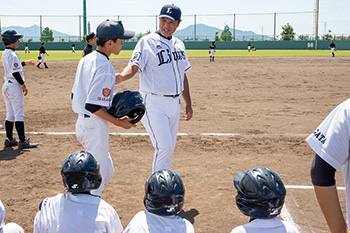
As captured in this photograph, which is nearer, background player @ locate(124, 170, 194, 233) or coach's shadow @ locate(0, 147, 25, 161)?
background player @ locate(124, 170, 194, 233)

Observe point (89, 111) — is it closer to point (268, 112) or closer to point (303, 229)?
point (303, 229)

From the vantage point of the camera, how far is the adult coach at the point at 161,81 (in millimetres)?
5012

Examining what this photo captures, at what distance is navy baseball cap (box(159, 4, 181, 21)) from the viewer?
5211 mm

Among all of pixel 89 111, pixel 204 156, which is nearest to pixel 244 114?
pixel 204 156

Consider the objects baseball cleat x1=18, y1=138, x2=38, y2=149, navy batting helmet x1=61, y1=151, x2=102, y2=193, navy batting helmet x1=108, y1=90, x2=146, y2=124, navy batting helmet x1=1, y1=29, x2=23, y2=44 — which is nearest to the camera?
navy batting helmet x1=61, y1=151, x2=102, y2=193

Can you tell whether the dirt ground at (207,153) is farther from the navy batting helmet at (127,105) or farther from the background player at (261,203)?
the background player at (261,203)

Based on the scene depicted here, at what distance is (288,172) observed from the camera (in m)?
6.47

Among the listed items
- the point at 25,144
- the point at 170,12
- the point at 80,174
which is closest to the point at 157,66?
the point at 170,12

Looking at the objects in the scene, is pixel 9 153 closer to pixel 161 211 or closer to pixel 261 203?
pixel 161 211

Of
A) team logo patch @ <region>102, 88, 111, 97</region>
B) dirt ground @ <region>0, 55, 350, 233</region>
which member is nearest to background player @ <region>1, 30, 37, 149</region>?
dirt ground @ <region>0, 55, 350, 233</region>

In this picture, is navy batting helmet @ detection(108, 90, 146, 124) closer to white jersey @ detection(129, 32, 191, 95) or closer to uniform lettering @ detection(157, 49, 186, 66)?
white jersey @ detection(129, 32, 191, 95)

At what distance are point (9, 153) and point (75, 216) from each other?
18.3 ft

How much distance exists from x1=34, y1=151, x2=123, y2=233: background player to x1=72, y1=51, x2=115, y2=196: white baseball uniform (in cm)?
125

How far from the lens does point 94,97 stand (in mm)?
4055
